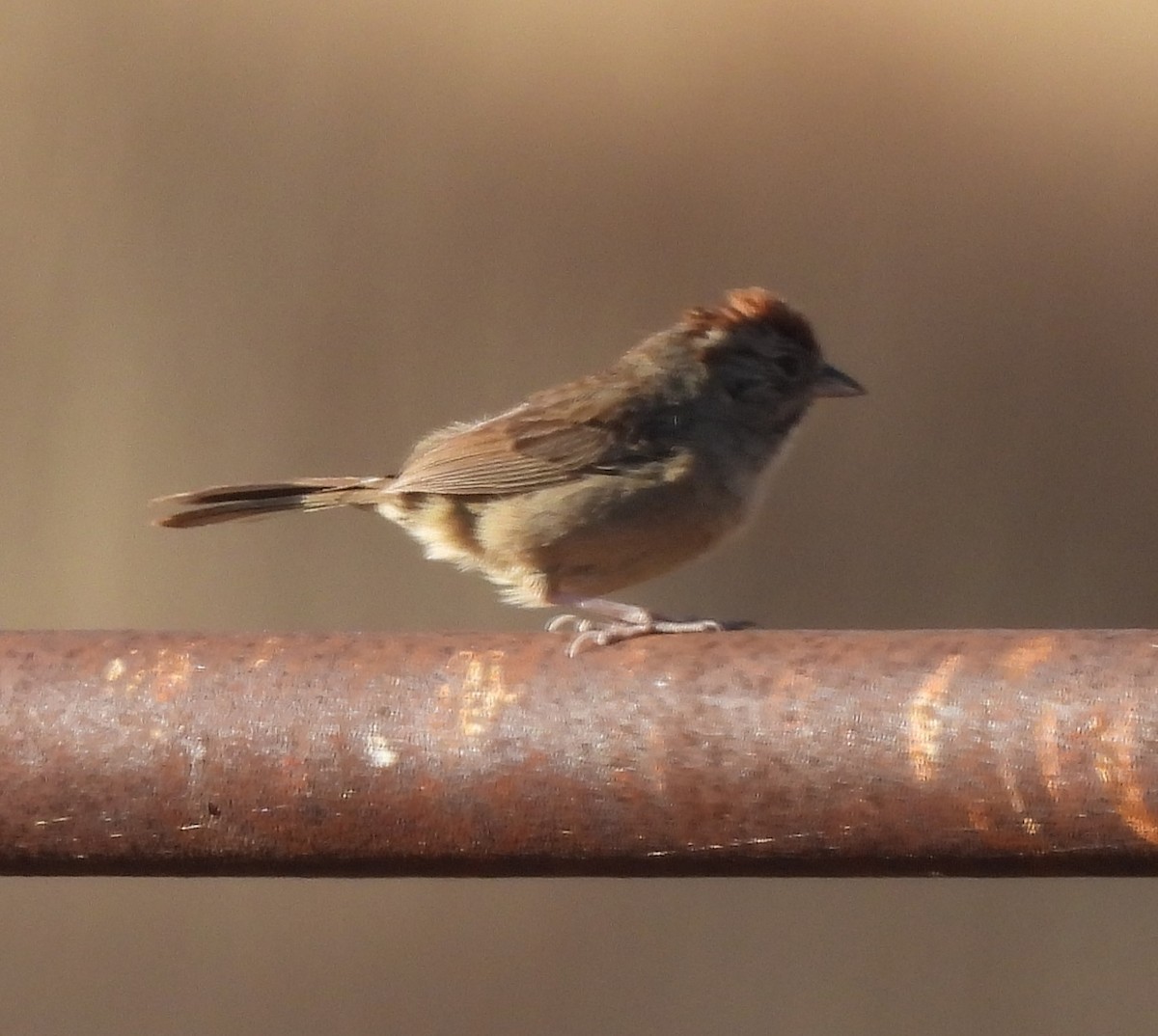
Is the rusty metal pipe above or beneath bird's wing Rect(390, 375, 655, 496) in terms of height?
beneath

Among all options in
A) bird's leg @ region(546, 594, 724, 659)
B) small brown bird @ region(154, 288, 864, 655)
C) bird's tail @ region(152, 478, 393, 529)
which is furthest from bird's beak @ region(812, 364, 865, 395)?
bird's tail @ region(152, 478, 393, 529)

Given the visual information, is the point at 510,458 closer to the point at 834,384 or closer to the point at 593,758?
the point at 834,384

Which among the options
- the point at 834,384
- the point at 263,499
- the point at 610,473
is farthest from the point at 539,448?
the point at 834,384

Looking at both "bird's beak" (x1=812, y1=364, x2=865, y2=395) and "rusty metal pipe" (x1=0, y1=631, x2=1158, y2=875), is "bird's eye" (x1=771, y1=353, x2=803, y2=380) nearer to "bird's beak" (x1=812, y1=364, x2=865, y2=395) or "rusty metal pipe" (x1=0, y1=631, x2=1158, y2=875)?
"bird's beak" (x1=812, y1=364, x2=865, y2=395)

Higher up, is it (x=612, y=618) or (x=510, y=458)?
(x=510, y=458)

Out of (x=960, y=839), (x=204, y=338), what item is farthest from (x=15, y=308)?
(x=960, y=839)

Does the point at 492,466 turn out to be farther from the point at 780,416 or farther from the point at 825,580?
the point at 825,580

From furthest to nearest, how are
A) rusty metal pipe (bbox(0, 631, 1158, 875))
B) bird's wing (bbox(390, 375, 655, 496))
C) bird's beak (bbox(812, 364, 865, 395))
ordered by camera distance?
bird's beak (bbox(812, 364, 865, 395))
bird's wing (bbox(390, 375, 655, 496))
rusty metal pipe (bbox(0, 631, 1158, 875))
